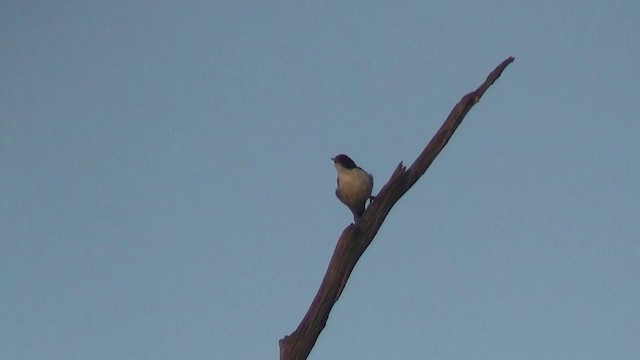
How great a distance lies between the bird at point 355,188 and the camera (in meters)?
4.51

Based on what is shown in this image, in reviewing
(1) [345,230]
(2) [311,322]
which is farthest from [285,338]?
(1) [345,230]

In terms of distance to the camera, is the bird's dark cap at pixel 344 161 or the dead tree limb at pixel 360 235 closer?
the dead tree limb at pixel 360 235

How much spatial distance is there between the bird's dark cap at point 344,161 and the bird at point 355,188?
31 millimetres

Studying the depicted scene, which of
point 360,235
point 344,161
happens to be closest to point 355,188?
point 344,161

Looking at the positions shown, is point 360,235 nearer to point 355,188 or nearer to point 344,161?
point 355,188

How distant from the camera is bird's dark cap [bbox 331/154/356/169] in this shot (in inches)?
194

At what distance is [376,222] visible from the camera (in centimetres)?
398

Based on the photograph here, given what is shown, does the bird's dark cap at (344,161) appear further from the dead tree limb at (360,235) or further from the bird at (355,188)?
the dead tree limb at (360,235)

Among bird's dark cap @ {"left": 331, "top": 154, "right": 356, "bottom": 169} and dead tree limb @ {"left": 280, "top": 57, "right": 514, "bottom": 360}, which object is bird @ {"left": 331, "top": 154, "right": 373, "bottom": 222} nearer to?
bird's dark cap @ {"left": 331, "top": 154, "right": 356, "bottom": 169}

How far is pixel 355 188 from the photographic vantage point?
4.55m

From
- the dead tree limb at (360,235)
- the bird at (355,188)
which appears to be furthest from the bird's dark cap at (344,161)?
the dead tree limb at (360,235)

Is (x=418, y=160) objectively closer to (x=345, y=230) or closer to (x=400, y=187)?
(x=400, y=187)

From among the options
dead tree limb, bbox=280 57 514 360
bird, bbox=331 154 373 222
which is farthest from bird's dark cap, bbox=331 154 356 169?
dead tree limb, bbox=280 57 514 360

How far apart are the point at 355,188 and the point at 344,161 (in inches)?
18.3
